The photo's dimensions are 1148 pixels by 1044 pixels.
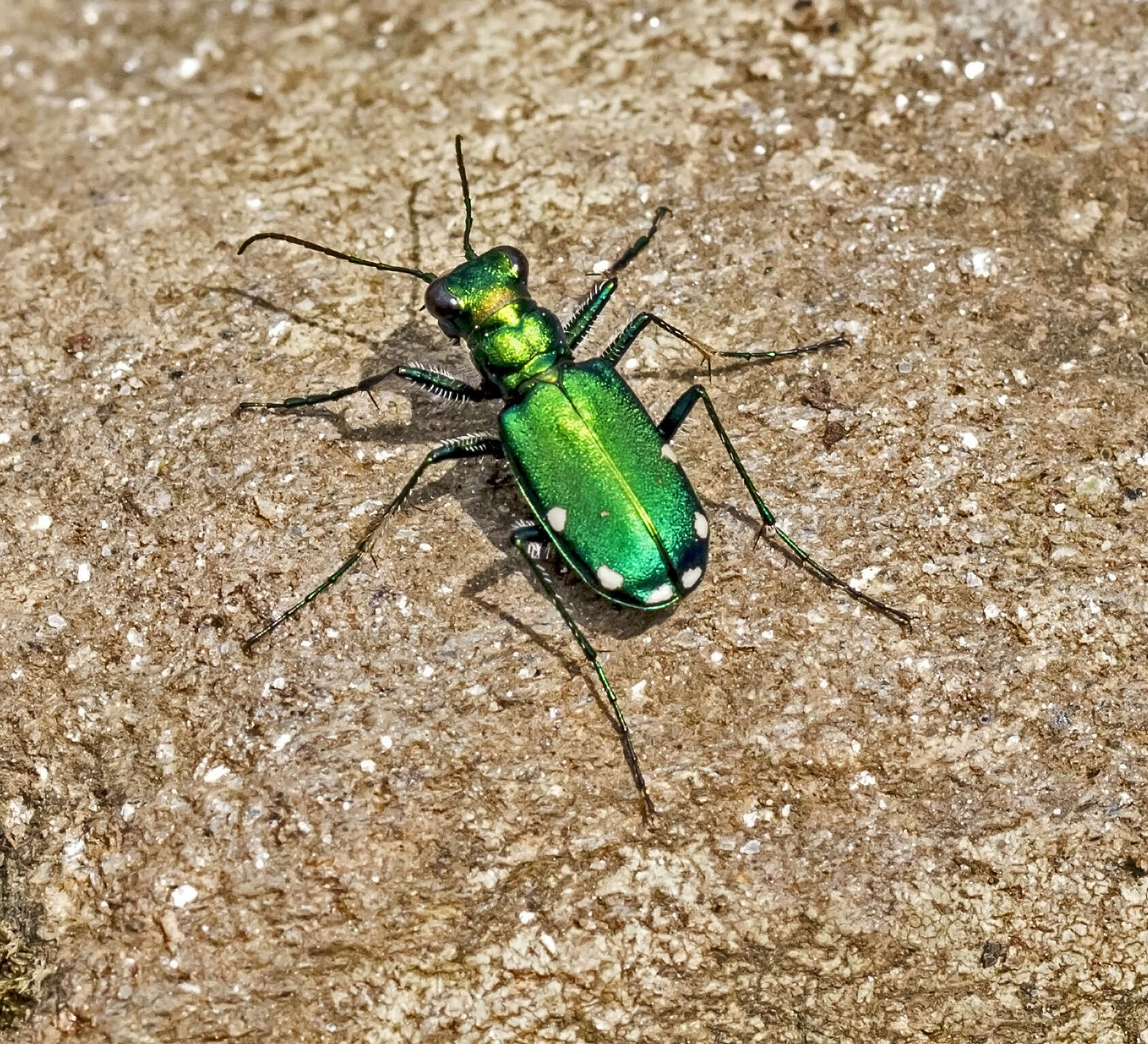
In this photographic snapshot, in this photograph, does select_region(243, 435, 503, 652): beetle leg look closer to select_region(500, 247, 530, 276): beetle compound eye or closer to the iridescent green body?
the iridescent green body

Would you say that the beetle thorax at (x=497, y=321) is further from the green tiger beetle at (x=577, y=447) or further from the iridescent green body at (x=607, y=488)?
the iridescent green body at (x=607, y=488)

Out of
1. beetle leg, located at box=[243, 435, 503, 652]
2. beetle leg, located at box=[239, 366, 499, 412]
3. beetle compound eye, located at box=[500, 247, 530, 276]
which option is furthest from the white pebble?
beetle compound eye, located at box=[500, 247, 530, 276]

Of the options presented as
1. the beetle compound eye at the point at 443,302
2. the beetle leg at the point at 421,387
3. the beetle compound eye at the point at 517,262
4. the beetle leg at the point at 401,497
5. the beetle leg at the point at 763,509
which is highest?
the beetle compound eye at the point at 443,302

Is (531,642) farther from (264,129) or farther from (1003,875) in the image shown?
(264,129)

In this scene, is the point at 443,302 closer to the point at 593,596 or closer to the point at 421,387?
the point at 421,387

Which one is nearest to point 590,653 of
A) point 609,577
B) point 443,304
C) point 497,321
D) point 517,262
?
point 609,577

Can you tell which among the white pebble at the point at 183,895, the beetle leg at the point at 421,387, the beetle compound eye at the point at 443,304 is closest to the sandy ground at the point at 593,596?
the white pebble at the point at 183,895

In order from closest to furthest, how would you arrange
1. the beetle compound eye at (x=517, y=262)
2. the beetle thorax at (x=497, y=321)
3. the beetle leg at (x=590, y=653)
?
the beetle leg at (x=590, y=653) → the beetle thorax at (x=497, y=321) → the beetle compound eye at (x=517, y=262)

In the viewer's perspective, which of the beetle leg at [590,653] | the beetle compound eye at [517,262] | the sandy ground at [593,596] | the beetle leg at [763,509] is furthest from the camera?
the beetle compound eye at [517,262]
